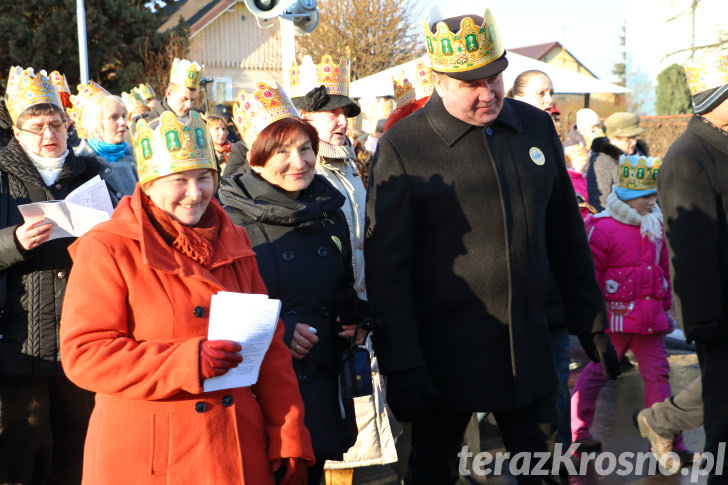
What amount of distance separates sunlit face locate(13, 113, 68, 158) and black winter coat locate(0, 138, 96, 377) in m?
0.14

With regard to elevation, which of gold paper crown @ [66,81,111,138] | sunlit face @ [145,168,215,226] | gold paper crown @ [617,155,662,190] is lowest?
sunlit face @ [145,168,215,226]

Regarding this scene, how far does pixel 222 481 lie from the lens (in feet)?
8.96

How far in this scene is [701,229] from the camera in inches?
154

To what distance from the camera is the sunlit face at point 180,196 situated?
9.34 ft

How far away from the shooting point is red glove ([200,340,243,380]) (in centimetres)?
257

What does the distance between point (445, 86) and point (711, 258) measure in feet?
5.06

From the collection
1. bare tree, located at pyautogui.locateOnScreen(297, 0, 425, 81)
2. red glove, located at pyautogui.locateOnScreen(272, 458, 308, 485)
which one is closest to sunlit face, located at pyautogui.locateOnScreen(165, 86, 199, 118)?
red glove, located at pyautogui.locateOnScreen(272, 458, 308, 485)

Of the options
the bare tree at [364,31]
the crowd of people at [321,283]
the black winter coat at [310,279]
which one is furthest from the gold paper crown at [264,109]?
the bare tree at [364,31]

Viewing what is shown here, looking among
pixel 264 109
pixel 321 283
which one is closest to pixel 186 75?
pixel 264 109

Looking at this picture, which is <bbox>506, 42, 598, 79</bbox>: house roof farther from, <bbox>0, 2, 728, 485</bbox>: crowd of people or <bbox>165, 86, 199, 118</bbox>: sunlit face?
<bbox>0, 2, 728, 485</bbox>: crowd of people

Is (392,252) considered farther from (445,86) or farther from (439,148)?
(445,86)

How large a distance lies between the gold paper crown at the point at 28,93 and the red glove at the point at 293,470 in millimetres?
2391

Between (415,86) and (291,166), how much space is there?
2611 mm

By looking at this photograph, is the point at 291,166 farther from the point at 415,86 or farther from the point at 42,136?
the point at 415,86
